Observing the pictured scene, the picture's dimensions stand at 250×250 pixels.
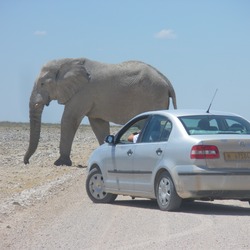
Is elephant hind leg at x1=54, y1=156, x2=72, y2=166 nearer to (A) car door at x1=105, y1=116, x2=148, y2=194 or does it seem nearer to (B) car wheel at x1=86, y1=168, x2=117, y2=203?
(B) car wheel at x1=86, y1=168, x2=117, y2=203

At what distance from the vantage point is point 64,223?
12.9 m

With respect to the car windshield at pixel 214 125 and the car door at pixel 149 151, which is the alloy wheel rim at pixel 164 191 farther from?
the car windshield at pixel 214 125

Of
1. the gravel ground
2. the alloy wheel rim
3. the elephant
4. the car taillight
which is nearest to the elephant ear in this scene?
the elephant

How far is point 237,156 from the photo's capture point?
13.8 m

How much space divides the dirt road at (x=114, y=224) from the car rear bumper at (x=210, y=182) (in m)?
0.30

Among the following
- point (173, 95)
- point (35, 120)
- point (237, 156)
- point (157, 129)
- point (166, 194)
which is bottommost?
point (35, 120)

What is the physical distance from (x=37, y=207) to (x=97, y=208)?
1.16 meters

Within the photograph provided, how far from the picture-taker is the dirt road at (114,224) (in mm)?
10867

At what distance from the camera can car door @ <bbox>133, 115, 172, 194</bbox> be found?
47.6 feet

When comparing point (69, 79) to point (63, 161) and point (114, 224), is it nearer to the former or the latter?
point (63, 161)

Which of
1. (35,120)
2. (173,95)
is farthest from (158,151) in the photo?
(173,95)

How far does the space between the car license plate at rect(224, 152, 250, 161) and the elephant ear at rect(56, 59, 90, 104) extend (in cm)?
1617

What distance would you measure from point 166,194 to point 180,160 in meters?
0.64

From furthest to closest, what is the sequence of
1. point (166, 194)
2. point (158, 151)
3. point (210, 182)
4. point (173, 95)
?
point (173, 95) < point (158, 151) < point (166, 194) < point (210, 182)
